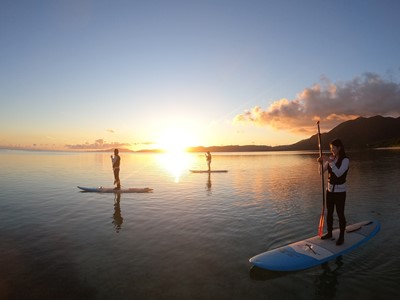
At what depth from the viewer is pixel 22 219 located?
49.0 ft

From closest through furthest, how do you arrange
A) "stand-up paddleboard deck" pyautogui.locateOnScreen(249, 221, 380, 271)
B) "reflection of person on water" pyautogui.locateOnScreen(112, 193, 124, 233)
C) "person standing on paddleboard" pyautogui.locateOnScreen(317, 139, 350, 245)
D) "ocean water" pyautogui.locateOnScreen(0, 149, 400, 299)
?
"ocean water" pyautogui.locateOnScreen(0, 149, 400, 299) < "stand-up paddleboard deck" pyautogui.locateOnScreen(249, 221, 380, 271) < "person standing on paddleboard" pyautogui.locateOnScreen(317, 139, 350, 245) < "reflection of person on water" pyautogui.locateOnScreen(112, 193, 124, 233)

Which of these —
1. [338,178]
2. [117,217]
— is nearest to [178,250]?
[338,178]

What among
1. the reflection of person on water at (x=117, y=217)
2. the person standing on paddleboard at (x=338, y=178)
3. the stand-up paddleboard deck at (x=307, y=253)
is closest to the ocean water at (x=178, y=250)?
the reflection of person on water at (x=117, y=217)

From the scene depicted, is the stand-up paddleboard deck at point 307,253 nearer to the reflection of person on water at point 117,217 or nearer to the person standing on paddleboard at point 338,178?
the person standing on paddleboard at point 338,178

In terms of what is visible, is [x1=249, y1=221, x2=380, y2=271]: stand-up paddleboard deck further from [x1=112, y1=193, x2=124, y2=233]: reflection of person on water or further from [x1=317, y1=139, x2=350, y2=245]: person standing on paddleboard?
[x1=112, y1=193, x2=124, y2=233]: reflection of person on water

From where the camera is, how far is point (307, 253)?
875 cm

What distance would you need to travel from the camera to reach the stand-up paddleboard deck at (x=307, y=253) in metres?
8.10

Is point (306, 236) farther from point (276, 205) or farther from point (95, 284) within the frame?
point (95, 284)

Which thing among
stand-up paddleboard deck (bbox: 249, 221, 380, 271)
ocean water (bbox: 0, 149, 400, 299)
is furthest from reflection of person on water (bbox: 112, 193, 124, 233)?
stand-up paddleboard deck (bbox: 249, 221, 380, 271)

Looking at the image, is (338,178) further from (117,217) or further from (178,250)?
(117,217)

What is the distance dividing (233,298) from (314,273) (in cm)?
288

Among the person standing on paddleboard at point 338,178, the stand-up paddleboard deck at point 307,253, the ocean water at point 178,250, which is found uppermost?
the person standing on paddleboard at point 338,178

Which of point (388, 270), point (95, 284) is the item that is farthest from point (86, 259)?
point (388, 270)

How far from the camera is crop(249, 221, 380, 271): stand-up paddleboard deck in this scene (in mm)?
8102
